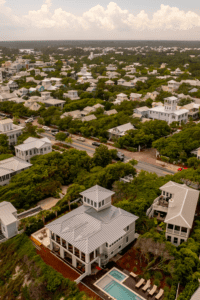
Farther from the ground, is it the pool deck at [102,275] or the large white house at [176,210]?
the large white house at [176,210]

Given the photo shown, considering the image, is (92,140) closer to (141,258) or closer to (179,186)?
(179,186)

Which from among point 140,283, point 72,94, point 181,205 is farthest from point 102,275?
point 72,94

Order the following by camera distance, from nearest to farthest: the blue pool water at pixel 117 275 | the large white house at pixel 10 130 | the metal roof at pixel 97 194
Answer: the blue pool water at pixel 117 275 → the metal roof at pixel 97 194 → the large white house at pixel 10 130

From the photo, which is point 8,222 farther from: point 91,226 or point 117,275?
point 117,275

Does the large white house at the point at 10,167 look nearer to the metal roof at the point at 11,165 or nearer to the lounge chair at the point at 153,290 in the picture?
the metal roof at the point at 11,165

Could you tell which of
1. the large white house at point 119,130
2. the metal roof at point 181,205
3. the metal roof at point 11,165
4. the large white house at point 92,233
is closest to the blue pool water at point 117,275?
the large white house at point 92,233

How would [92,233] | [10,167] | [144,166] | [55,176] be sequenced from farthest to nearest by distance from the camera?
[144,166]
[10,167]
[55,176]
[92,233]

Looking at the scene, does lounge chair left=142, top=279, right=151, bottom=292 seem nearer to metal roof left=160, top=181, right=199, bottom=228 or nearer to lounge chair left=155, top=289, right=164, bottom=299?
lounge chair left=155, top=289, right=164, bottom=299
